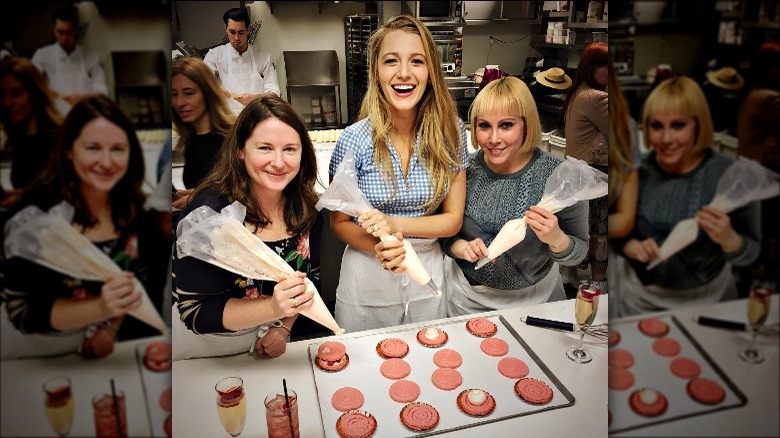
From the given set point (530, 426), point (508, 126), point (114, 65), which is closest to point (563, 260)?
point (508, 126)

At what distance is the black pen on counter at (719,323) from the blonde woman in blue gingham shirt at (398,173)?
3.97ft

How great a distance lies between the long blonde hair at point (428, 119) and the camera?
1.70m

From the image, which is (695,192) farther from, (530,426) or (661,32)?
(530,426)

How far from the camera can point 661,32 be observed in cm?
63

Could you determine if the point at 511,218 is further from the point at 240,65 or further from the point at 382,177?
the point at 240,65

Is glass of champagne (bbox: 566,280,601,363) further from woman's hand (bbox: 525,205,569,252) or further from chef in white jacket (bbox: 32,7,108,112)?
chef in white jacket (bbox: 32,7,108,112)

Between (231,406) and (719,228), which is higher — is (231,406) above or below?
below

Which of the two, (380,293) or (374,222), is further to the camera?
(380,293)

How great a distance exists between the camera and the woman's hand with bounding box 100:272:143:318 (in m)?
0.70

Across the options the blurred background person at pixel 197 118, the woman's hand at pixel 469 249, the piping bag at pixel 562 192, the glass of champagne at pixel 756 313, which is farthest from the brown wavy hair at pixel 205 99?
the glass of champagne at pixel 756 313

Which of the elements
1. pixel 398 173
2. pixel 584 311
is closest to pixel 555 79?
pixel 398 173

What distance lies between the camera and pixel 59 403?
0.72 metres

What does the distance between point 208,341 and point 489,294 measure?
1.00 m

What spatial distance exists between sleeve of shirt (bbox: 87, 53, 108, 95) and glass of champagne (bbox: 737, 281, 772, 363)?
2.73ft
